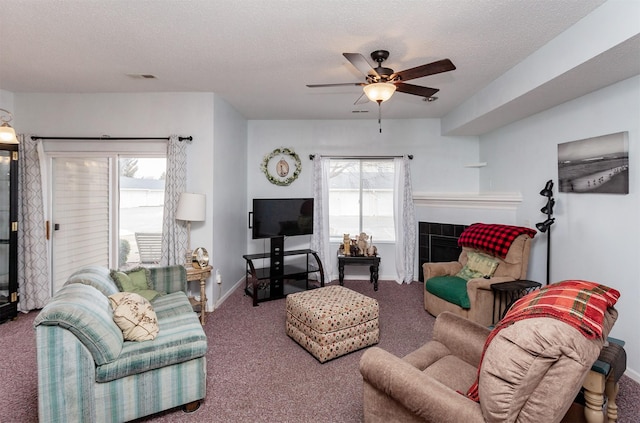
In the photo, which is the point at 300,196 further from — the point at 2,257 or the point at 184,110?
the point at 2,257

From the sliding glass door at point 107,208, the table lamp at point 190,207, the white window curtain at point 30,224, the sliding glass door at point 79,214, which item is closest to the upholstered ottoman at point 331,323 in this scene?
the table lamp at point 190,207

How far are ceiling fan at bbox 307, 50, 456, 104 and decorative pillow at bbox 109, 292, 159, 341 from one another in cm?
212

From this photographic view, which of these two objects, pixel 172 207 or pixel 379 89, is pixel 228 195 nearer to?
pixel 172 207

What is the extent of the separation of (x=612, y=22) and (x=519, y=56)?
0.86 m

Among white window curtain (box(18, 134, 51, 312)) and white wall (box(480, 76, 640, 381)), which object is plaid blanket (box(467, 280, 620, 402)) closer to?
white wall (box(480, 76, 640, 381))

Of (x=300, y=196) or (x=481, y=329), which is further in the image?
(x=300, y=196)

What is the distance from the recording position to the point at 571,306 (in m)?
1.28

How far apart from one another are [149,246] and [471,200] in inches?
173

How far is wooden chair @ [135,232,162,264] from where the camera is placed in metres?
4.10

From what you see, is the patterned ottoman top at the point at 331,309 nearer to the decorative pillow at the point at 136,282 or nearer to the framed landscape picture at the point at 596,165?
the decorative pillow at the point at 136,282

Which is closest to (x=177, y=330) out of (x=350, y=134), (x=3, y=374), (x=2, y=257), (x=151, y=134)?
(x=3, y=374)

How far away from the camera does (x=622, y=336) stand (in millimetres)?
2633

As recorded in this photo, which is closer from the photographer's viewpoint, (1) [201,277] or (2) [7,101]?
(1) [201,277]

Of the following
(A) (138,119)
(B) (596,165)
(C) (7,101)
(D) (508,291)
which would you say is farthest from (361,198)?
(C) (7,101)
